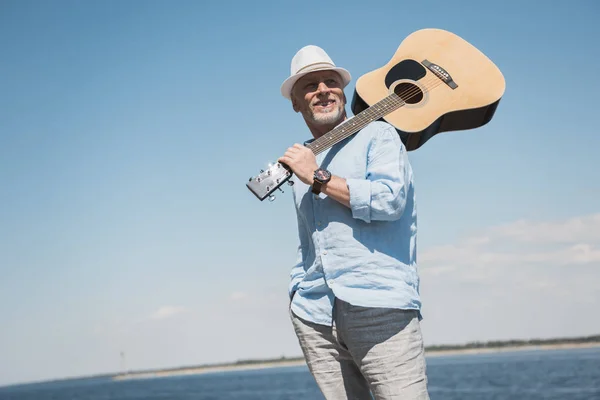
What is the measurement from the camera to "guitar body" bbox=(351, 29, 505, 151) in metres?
2.83

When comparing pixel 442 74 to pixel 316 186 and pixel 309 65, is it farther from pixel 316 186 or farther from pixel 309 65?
pixel 316 186

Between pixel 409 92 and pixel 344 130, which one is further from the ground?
pixel 409 92

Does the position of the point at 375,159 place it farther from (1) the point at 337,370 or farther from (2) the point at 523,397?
(2) the point at 523,397

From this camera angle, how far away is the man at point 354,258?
2.33 meters

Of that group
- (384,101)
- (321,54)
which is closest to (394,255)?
(384,101)

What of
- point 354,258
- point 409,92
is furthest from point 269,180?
point 409,92

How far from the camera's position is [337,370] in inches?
101

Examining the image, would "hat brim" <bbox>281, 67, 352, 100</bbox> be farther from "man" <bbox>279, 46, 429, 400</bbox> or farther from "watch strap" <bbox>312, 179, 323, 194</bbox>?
"watch strap" <bbox>312, 179, 323, 194</bbox>

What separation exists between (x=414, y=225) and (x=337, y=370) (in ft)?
2.24

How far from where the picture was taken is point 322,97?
2.68 m

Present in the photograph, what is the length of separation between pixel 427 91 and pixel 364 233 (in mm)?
886

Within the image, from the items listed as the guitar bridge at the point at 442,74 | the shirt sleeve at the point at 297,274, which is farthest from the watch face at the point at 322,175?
the guitar bridge at the point at 442,74

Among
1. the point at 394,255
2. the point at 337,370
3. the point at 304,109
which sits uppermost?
the point at 304,109

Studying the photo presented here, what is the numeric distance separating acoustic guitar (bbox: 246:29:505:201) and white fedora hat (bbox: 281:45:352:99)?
217mm
